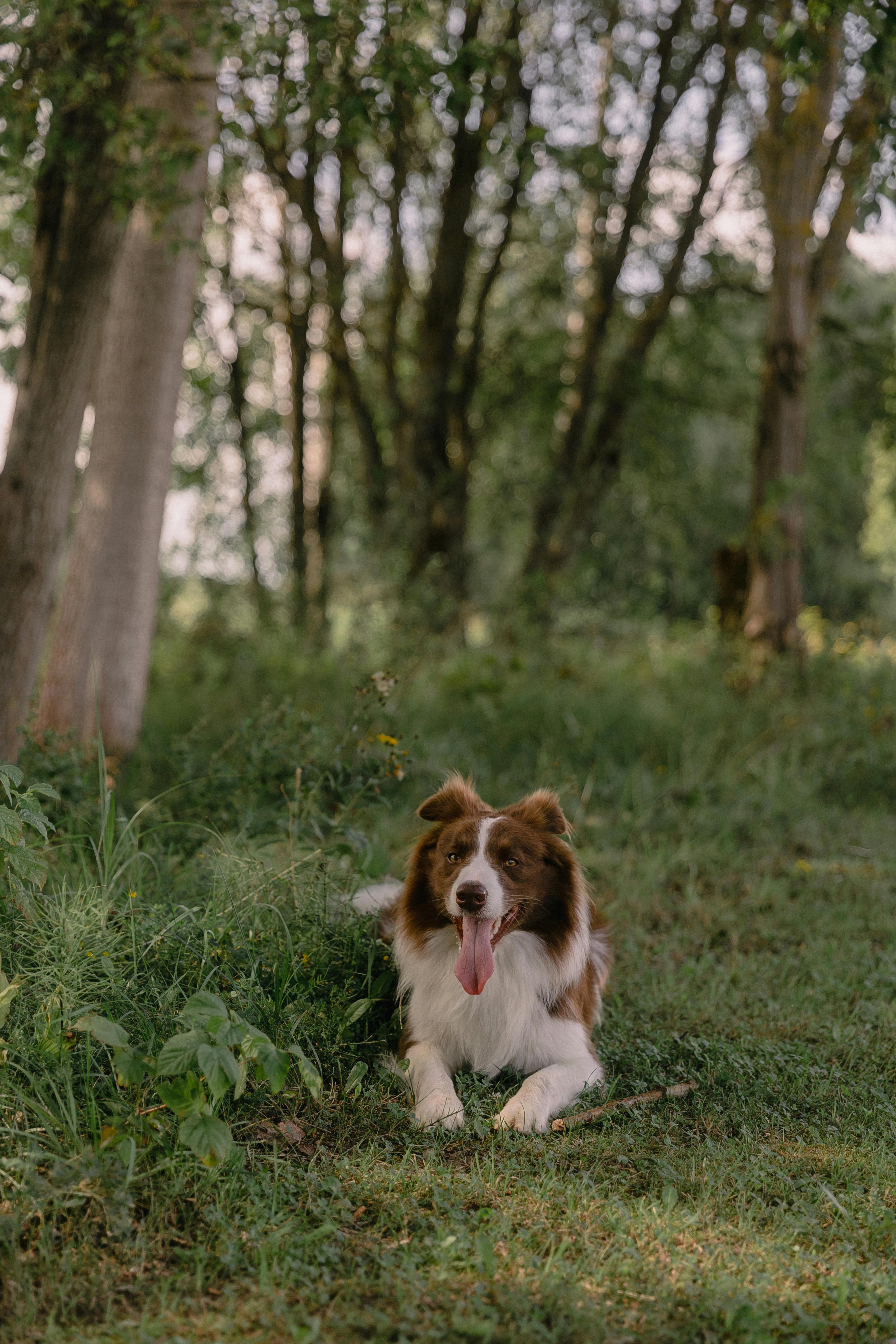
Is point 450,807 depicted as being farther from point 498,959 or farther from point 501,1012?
point 501,1012

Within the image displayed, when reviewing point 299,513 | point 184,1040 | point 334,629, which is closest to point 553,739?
point 334,629

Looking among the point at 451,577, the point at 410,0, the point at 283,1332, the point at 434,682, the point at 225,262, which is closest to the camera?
the point at 283,1332

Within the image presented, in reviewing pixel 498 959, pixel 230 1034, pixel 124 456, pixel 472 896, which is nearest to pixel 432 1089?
pixel 498 959

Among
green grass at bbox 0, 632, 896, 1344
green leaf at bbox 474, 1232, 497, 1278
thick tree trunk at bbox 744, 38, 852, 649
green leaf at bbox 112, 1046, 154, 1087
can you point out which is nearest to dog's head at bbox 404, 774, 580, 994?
green grass at bbox 0, 632, 896, 1344

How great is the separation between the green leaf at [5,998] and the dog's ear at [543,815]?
1.76 m

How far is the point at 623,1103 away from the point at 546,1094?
293mm

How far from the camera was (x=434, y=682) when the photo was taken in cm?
935

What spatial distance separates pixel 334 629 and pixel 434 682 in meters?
1.92

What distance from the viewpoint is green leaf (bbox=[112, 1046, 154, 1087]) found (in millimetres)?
2914

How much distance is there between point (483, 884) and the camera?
11.8ft

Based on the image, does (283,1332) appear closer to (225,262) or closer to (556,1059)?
(556,1059)

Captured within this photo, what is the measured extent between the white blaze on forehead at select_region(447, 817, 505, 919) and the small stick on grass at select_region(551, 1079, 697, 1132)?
679 mm

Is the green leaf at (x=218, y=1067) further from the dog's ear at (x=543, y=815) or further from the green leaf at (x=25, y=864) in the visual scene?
the dog's ear at (x=543, y=815)

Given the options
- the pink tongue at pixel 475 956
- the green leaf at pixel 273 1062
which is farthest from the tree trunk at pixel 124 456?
the green leaf at pixel 273 1062
